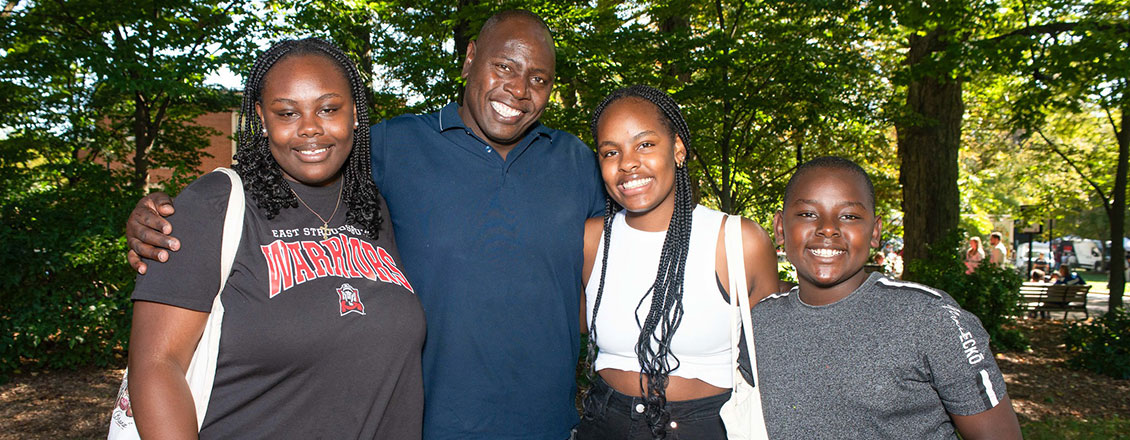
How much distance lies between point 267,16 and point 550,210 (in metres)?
9.25

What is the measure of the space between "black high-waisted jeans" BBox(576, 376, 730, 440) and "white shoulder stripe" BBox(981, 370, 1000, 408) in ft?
2.70

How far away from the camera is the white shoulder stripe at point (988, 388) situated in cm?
220

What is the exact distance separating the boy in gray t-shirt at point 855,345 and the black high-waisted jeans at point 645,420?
0.63 feet

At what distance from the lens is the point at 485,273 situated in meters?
2.70

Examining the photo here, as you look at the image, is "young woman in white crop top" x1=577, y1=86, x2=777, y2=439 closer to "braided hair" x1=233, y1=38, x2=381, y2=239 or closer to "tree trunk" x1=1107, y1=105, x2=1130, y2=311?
"braided hair" x1=233, y1=38, x2=381, y2=239

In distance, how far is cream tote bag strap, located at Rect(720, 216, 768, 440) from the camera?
2459 mm

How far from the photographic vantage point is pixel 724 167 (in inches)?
409

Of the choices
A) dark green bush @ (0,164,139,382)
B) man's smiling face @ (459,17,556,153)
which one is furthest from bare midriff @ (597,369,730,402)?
dark green bush @ (0,164,139,382)

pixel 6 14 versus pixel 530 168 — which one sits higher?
pixel 6 14

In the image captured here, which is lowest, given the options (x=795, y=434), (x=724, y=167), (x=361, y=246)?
(x=795, y=434)

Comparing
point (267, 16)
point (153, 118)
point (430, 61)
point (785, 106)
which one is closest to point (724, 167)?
point (785, 106)

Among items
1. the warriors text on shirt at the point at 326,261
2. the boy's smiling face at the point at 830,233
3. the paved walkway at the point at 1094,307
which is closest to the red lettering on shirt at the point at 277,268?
the warriors text on shirt at the point at 326,261

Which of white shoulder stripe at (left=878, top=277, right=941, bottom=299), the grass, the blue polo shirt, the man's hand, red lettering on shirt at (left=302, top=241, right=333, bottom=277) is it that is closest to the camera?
the man's hand

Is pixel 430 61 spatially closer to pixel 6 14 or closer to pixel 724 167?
pixel 724 167
